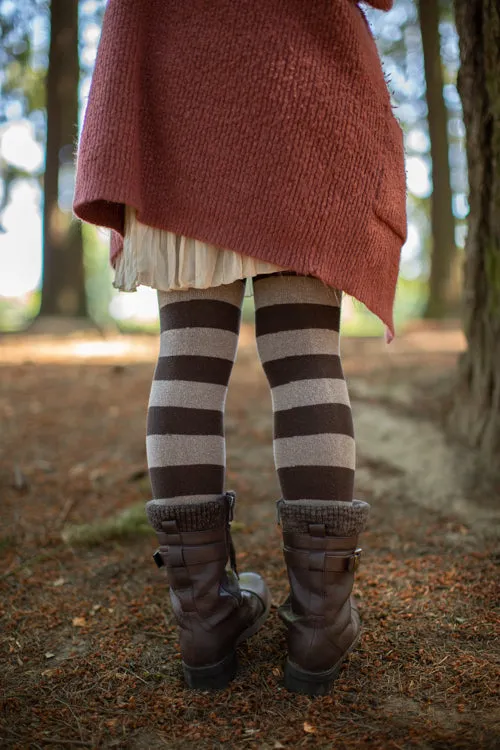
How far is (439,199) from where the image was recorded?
702cm

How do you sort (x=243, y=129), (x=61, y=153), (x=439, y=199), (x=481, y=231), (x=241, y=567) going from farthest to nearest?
1. (x=439, y=199)
2. (x=61, y=153)
3. (x=481, y=231)
4. (x=241, y=567)
5. (x=243, y=129)

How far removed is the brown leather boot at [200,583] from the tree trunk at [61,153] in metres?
5.66

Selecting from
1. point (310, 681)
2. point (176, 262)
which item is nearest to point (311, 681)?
point (310, 681)

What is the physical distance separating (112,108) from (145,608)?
3.64ft

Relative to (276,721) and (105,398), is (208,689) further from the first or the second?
(105,398)

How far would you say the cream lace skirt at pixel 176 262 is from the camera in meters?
1.11

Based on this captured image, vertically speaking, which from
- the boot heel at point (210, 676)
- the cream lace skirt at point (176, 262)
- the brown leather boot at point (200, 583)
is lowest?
the boot heel at point (210, 676)

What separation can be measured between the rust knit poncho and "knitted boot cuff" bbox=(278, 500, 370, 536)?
41 centimetres

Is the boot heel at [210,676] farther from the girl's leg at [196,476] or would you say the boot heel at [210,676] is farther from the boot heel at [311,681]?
the boot heel at [311,681]

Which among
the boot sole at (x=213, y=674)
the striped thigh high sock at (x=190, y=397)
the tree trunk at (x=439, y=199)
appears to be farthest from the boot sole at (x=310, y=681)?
the tree trunk at (x=439, y=199)

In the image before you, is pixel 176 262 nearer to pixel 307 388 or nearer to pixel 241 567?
pixel 307 388

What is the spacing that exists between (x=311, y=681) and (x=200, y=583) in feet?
0.88

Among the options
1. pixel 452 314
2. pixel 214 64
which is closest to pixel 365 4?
pixel 214 64

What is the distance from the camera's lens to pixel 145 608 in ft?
4.79
